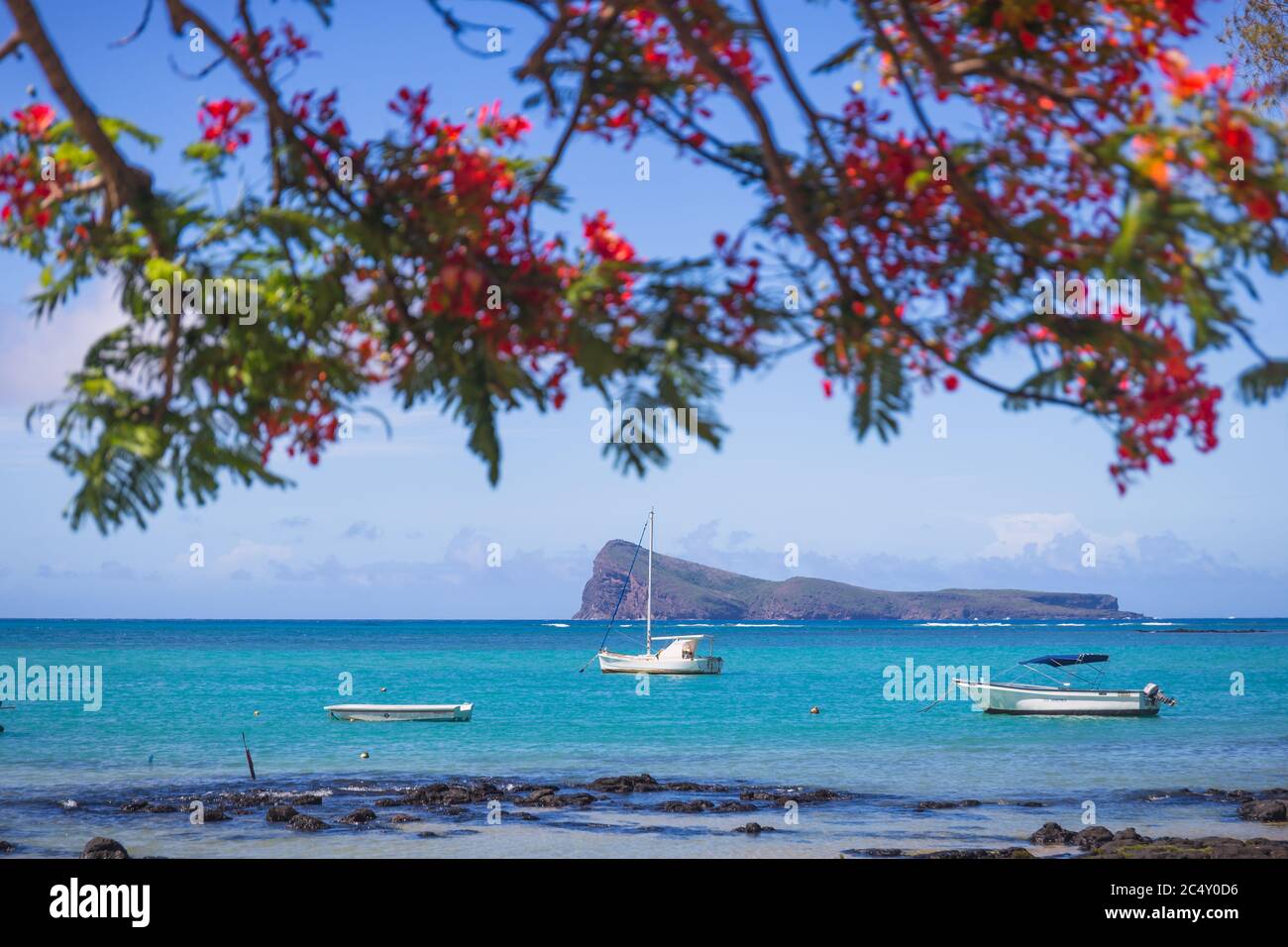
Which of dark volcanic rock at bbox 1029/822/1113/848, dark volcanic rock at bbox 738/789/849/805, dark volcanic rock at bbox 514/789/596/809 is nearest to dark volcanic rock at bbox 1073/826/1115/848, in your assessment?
dark volcanic rock at bbox 1029/822/1113/848

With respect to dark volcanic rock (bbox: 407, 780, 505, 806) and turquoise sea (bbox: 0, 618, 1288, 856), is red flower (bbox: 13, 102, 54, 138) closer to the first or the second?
turquoise sea (bbox: 0, 618, 1288, 856)

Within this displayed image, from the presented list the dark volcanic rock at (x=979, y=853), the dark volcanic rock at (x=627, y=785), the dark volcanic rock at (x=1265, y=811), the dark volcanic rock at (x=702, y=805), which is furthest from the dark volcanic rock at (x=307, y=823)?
the dark volcanic rock at (x=1265, y=811)

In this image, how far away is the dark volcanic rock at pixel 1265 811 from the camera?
17.1 meters

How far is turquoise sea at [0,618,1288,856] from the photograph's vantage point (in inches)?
651

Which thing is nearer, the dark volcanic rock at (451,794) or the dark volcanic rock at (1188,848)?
the dark volcanic rock at (1188,848)

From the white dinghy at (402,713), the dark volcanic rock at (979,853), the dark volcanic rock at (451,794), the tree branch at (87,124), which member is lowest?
the white dinghy at (402,713)

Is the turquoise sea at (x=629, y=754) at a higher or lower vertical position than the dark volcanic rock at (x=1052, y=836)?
lower

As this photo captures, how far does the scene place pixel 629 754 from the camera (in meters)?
25.4

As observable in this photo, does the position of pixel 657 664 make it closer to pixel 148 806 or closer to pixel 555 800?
pixel 555 800

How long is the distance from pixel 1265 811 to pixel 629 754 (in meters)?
12.0

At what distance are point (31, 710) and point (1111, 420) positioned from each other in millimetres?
39826

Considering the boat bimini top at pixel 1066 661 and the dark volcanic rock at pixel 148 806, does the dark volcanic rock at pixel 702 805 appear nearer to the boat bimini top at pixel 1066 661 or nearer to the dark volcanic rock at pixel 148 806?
the dark volcanic rock at pixel 148 806

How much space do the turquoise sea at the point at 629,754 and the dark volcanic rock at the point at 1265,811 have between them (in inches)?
11.2
